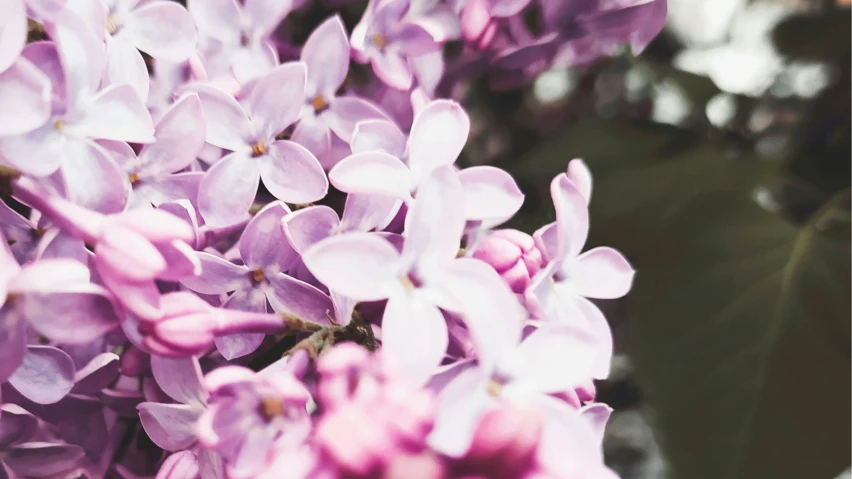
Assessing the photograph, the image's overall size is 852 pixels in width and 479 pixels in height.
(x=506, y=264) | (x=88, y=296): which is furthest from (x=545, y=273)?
(x=88, y=296)

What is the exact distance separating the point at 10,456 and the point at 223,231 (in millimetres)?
99

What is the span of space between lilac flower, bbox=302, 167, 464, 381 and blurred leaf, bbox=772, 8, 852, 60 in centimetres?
53

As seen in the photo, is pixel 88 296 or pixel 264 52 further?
pixel 264 52

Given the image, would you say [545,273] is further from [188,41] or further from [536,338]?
[188,41]

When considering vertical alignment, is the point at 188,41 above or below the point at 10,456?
above

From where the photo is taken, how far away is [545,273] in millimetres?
203

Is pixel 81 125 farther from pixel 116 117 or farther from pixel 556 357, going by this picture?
pixel 556 357

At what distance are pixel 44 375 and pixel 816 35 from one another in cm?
61

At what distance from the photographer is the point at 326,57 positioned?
26cm

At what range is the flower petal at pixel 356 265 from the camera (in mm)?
164

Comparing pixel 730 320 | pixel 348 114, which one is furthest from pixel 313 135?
pixel 730 320

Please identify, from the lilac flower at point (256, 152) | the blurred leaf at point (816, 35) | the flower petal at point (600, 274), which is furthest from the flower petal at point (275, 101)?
the blurred leaf at point (816, 35)

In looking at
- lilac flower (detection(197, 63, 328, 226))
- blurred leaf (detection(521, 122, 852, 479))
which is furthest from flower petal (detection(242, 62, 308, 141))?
blurred leaf (detection(521, 122, 852, 479))

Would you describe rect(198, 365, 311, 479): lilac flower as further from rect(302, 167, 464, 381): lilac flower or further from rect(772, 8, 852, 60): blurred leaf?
rect(772, 8, 852, 60): blurred leaf
